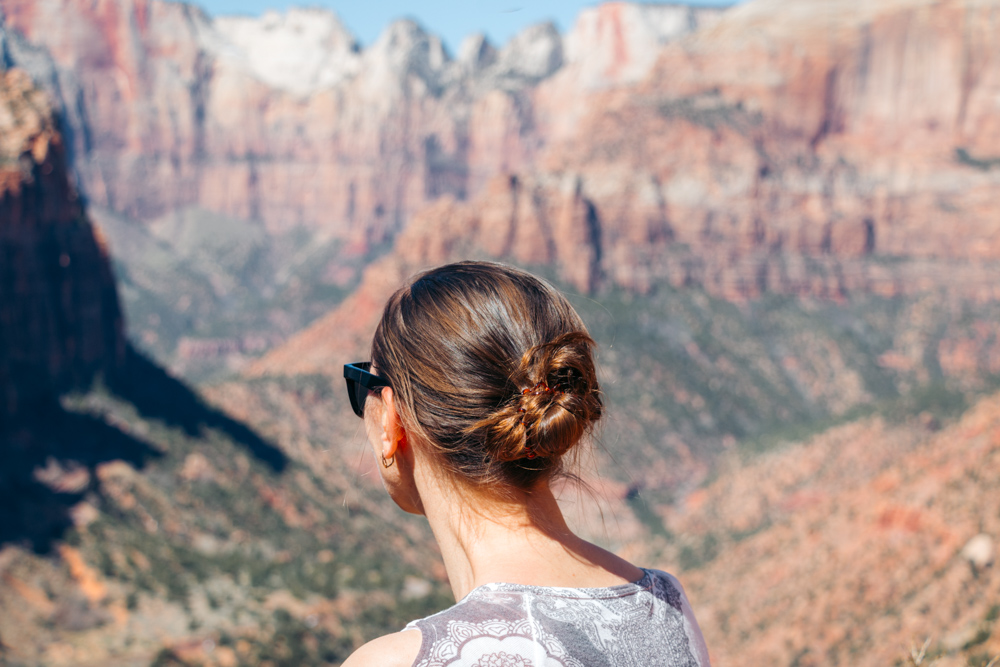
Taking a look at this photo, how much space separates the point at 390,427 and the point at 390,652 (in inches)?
34.4

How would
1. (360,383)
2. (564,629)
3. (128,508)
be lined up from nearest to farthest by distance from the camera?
(564,629)
(360,383)
(128,508)

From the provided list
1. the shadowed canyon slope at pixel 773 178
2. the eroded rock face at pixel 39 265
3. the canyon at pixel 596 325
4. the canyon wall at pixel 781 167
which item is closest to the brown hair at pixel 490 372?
the canyon at pixel 596 325

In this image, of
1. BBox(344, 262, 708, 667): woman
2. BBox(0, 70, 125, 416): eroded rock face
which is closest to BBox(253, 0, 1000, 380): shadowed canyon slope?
BBox(0, 70, 125, 416): eroded rock face

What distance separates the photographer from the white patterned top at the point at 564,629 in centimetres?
229

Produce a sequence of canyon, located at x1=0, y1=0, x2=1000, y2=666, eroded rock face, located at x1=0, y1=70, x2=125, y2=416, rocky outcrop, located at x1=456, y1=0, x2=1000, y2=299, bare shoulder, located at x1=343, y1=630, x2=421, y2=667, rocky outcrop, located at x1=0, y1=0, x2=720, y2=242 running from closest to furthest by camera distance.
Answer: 1. bare shoulder, located at x1=343, y1=630, x2=421, y2=667
2. canyon, located at x1=0, y1=0, x2=1000, y2=666
3. eroded rock face, located at x1=0, y1=70, x2=125, y2=416
4. rocky outcrop, located at x1=456, y1=0, x2=1000, y2=299
5. rocky outcrop, located at x1=0, y1=0, x2=720, y2=242

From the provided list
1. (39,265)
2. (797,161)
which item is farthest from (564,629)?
(797,161)

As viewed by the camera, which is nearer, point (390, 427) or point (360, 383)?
point (390, 427)

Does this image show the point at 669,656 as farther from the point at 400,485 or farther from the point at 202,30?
the point at 202,30

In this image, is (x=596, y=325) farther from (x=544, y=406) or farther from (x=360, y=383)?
(x=544, y=406)

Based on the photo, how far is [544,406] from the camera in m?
2.73

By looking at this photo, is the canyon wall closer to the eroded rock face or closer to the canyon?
the canyon

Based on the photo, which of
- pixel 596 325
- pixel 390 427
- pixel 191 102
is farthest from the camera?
pixel 191 102

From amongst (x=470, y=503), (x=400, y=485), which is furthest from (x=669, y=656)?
(x=400, y=485)

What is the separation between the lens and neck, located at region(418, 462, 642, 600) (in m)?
2.69
